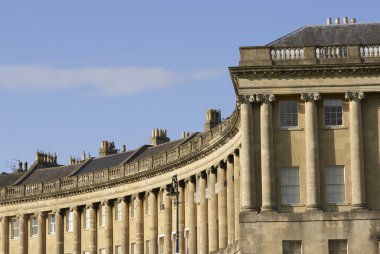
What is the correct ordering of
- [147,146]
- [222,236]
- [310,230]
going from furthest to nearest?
[147,146] → [222,236] → [310,230]

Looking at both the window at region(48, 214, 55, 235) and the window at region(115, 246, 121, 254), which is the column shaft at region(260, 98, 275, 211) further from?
the window at region(48, 214, 55, 235)

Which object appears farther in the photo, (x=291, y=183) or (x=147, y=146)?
(x=147, y=146)

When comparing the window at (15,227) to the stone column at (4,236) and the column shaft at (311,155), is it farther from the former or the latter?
the column shaft at (311,155)

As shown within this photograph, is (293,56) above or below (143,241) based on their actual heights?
above

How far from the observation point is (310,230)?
80062 mm

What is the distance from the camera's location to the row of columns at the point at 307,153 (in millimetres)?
80688

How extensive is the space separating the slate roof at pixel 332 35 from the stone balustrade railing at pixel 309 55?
1.57 metres

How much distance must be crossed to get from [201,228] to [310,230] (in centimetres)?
2343

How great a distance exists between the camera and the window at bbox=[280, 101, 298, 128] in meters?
82.3

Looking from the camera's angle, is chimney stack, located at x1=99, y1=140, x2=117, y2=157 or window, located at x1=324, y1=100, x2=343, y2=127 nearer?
window, located at x1=324, y1=100, x2=343, y2=127

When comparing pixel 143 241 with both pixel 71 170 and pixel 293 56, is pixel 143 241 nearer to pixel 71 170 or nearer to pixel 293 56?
pixel 71 170

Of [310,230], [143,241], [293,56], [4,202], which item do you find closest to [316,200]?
[310,230]

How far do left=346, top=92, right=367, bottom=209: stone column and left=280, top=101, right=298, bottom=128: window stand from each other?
337 cm

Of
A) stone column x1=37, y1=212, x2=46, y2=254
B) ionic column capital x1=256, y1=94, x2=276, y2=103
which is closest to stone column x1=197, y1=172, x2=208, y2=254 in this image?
ionic column capital x1=256, y1=94, x2=276, y2=103
